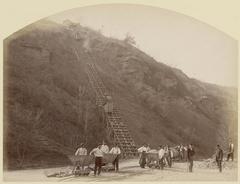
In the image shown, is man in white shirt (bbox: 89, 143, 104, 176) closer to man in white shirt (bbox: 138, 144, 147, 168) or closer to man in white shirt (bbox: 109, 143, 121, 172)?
man in white shirt (bbox: 109, 143, 121, 172)

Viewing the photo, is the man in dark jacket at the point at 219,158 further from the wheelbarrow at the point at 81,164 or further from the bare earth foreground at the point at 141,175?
the wheelbarrow at the point at 81,164

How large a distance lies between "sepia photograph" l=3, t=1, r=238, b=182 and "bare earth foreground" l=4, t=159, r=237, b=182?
0.02 meters

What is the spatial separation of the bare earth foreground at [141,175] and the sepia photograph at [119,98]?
0.02m

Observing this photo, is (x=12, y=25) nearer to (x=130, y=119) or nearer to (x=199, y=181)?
(x=130, y=119)

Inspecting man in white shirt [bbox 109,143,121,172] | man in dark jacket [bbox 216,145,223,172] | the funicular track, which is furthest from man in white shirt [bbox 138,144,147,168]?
man in dark jacket [bbox 216,145,223,172]

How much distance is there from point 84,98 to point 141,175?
166 centimetres

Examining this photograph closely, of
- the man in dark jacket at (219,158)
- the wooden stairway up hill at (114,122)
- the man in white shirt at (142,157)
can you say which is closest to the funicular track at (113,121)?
the wooden stairway up hill at (114,122)

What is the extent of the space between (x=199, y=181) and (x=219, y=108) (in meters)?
1.38

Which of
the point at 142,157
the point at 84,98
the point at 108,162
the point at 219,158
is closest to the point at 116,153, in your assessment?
the point at 108,162

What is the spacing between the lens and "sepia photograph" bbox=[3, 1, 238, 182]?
38.7 feet

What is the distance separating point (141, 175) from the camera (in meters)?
12.1

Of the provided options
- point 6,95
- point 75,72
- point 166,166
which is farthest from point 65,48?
point 166,166

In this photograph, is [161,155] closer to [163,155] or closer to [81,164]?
[163,155]

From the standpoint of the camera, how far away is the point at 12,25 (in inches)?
464
